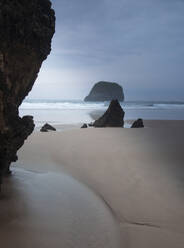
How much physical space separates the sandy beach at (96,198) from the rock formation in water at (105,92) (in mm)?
104951

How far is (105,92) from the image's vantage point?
116125 mm

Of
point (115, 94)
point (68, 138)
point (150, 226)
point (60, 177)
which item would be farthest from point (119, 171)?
point (115, 94)

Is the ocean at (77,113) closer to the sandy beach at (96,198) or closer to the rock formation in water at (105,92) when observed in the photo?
the sandy beach at (96,198)

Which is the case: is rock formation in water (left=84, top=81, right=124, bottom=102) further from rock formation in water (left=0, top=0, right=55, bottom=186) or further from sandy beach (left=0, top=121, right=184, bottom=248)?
rock formation in water (left=0, top=0, right=55, bottom=186)

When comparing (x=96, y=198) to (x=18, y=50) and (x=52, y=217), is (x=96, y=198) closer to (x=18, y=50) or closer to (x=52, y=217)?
(x=52, y=217)

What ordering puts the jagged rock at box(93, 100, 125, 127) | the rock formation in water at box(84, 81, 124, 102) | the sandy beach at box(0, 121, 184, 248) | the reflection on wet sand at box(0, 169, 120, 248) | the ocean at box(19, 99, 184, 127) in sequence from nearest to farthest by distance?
the reflection on wet sand at box(0, 169, 120, 248) < the sandy beach at box(0, 121, 184, 248) < the jagged rock at box(93, 100, 125, 127) < the ocean at box(19, 99, 184, 127) < the rock formation in water at box(84, 81, 124, 102)

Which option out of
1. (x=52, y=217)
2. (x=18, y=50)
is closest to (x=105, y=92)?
(x=18, y=50)

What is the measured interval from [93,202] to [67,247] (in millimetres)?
1250

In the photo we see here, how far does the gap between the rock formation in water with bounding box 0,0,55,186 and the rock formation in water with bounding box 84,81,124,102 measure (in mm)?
107123

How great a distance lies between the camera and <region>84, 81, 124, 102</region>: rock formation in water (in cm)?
11297

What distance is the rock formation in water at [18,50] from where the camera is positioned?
116 inches

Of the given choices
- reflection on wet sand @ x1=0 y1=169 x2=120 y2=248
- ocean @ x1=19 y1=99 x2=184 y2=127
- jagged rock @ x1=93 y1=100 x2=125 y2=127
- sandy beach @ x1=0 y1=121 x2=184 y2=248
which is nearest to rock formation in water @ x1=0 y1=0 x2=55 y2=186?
reflection on wet sand @ x1=0 y1=169 x2=120 y2=248

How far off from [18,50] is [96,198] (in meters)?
2.54

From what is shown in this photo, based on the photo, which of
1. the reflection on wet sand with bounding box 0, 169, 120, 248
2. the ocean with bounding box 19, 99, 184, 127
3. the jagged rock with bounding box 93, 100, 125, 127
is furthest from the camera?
the ocean with bounding box 19, 99, 184, 127
